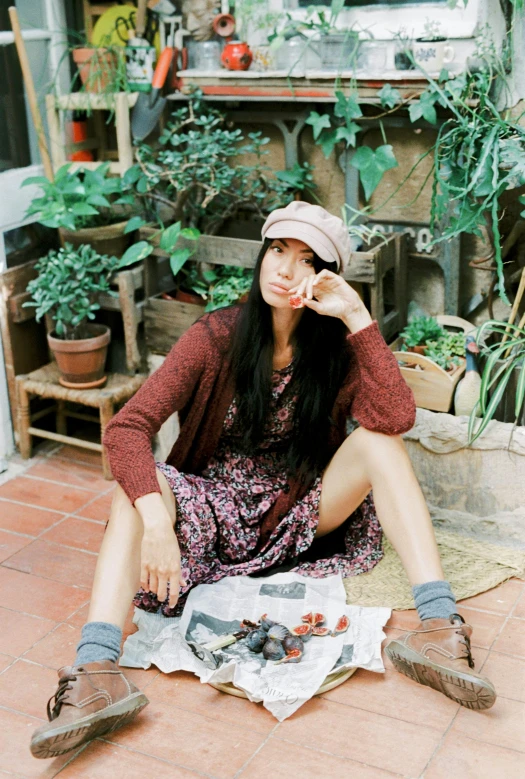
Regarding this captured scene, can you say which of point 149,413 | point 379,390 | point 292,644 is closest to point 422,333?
point 379,390

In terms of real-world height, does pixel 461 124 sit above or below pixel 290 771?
above

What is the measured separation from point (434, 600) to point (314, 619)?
0.33 meters

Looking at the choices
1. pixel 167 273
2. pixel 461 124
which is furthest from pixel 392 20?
pixel 167 273

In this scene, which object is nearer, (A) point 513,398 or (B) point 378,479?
(B) point 378,479

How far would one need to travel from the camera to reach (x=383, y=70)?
118 inches

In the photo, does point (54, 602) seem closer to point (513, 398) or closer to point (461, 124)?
point (513, 398)

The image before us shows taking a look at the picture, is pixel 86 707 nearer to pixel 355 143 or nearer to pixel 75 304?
pixel 75 304

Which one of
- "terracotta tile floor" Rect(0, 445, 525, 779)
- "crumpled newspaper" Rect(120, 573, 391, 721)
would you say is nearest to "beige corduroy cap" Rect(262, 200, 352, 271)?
"crumpled newspaper" Rect(120, 573, 391, 721)

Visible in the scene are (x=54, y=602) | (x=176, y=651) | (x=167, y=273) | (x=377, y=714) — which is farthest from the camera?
(x=167, y=273)

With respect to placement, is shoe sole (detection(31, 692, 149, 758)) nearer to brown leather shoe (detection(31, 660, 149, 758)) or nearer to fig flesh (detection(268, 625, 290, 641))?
brown leather shoe (detection(31, 660, 149, 758))

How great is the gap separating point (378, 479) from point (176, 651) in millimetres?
657

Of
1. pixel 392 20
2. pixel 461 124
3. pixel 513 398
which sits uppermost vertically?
pixel 392 20

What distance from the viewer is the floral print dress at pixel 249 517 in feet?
7.72

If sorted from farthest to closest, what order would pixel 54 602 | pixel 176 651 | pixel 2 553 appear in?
pixel 2 553
pixel 54 602
pixel 176 651
